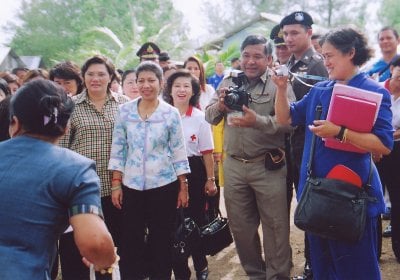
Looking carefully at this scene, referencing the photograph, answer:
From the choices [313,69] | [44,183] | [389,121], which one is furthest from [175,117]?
[44,183]

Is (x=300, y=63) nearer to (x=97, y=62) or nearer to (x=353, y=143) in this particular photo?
(x=353, y=143)

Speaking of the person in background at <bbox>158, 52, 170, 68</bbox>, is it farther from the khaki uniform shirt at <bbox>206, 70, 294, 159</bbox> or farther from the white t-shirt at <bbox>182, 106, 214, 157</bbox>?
the khaki uniform shirt at <bbox>206, 70, 294, 159</bbox>

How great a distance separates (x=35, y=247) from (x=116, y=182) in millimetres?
1857

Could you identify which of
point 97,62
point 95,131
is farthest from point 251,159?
point 97,62

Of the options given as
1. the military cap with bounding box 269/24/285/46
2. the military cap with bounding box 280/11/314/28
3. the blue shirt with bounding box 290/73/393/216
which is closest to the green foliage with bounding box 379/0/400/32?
the military cap with bounding box 269/24/285/46

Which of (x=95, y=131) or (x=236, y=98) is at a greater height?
(x=236, y=98)

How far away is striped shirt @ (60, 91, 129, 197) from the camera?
362cm

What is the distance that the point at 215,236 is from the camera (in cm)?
406

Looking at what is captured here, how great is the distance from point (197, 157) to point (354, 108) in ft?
6.28

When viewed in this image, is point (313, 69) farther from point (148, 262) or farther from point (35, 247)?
point (35, 247)

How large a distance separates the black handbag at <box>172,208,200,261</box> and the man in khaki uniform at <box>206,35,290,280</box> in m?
0.40

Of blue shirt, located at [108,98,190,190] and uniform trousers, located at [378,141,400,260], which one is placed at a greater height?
blue shirt, located at [108,98,190,190]

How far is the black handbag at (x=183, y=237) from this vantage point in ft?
12.4

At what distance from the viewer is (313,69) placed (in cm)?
368
